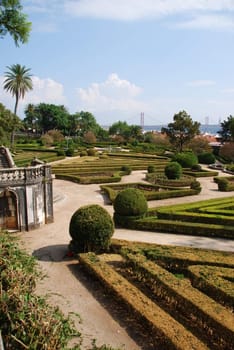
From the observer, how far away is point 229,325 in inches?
385

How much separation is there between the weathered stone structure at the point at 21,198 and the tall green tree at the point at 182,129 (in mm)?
50495

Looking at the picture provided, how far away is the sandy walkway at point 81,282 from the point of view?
1062cm

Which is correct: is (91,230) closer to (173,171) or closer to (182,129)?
(173,171)

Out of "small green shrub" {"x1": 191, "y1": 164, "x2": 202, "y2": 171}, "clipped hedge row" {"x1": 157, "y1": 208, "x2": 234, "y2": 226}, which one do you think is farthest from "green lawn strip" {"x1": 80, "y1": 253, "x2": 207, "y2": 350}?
"small green shrub" {"x1": 191, "y1": 164, "x2": 202, "y2": 171}

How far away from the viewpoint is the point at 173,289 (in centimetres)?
1199

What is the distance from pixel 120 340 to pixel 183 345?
2051mm

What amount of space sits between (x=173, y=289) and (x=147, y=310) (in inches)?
54.5

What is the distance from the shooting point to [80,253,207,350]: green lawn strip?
31.1 ft

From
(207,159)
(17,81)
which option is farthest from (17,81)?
(207,159)

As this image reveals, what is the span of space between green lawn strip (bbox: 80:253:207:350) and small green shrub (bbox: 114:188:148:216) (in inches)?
269

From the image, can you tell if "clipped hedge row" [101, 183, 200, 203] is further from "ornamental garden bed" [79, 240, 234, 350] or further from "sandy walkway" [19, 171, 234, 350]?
"ornamental garden bed" [79, 240, 234, 350]

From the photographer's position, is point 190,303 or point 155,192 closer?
point 190,303

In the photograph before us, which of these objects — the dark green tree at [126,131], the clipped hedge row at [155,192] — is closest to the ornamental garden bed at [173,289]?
the clipped hedge row at [155,192]

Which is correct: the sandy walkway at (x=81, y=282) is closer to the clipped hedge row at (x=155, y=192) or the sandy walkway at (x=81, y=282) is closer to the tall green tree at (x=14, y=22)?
the clipped hedge row at (x=155, y=192)
